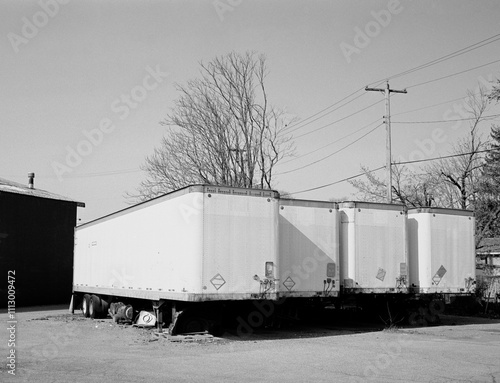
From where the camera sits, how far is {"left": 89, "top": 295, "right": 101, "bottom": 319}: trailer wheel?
22.1 meters

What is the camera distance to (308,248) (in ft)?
55.6

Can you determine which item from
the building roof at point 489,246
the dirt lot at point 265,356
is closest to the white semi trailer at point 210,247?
the dirt lot at point 265,356

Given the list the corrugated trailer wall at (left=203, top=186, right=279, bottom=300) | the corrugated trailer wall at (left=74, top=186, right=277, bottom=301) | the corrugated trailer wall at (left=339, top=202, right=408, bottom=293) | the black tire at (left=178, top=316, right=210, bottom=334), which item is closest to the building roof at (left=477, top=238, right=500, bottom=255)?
the corrugated trailer wall at (left=339, top=202, right=408, bottom=293)

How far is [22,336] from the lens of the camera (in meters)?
15.9

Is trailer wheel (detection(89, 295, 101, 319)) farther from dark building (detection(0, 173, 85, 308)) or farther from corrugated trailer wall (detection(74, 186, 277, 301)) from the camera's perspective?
dark building (detection(0, 173, 85, 308))

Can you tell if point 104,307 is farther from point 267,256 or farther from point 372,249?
point 372,249

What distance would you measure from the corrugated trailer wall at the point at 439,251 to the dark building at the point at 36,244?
19570 millimetres

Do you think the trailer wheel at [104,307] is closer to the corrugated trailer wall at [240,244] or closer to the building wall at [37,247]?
the building wall at [37,247]

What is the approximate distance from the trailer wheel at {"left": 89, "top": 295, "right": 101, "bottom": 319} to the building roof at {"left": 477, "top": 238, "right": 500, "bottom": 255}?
83.1ft

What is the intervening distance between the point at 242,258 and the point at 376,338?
4.23 metres

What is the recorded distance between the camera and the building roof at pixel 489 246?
37.4 metres

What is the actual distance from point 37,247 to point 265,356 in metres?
21.8

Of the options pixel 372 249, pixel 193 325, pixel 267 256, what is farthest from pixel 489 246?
pixel 193 325

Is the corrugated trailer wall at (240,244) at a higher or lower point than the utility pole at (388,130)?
lower
